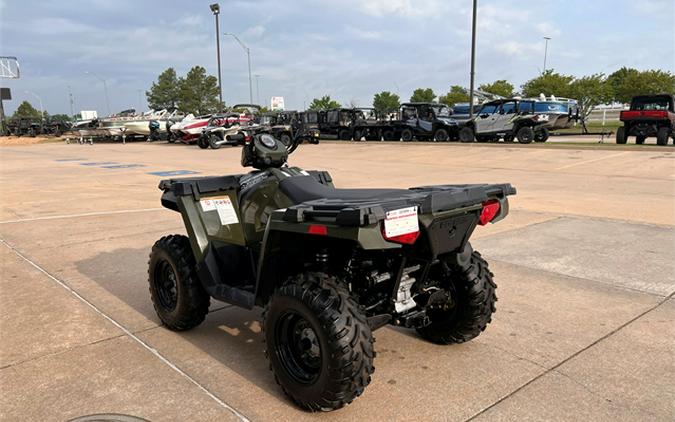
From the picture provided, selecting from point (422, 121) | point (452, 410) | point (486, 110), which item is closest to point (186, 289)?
point (452, 410)

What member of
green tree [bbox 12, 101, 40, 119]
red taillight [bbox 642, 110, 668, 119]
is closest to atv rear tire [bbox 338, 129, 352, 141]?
red taillight [bbox 642, 110, 668, 119]

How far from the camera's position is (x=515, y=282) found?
15.3ft

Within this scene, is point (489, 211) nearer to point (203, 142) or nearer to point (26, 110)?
point (203, 142)

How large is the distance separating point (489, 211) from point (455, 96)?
64370 mm

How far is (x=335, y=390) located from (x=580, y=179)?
36.0 feet

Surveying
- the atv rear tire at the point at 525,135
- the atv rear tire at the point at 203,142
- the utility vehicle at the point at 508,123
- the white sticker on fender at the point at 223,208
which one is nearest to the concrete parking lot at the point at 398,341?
the white sticker on fender at the point at 223,208

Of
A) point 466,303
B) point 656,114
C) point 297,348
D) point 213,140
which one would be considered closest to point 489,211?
point 466,303

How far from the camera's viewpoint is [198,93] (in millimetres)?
78938

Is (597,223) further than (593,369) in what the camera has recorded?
Yes

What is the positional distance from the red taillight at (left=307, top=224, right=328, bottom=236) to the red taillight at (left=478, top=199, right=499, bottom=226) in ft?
3.18

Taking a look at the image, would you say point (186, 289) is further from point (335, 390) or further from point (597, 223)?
point (597, 223)

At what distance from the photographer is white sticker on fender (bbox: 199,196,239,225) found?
3537 mm

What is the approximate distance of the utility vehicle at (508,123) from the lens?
2134cm

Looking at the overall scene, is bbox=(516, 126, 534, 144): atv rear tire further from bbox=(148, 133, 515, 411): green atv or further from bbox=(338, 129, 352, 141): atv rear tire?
bbox=(148, 133, 515, 411): green atv
